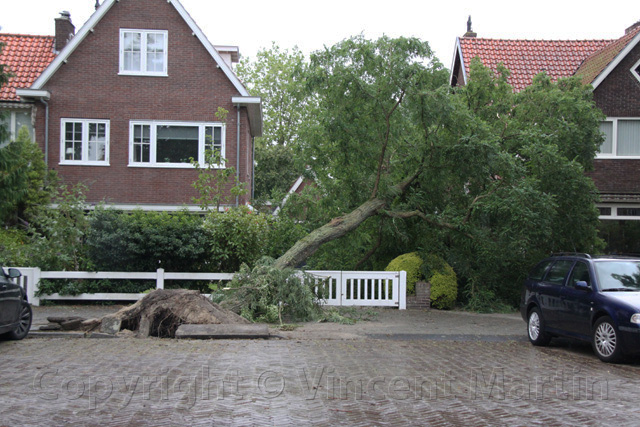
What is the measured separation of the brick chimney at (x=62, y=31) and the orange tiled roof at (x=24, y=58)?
411 millimetres

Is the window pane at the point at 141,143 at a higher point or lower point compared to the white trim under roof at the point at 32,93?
lower

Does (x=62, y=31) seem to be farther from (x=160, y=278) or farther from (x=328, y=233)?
(x=328, y=233)

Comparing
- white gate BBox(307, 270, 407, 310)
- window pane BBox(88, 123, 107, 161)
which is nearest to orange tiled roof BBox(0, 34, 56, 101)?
window pane BBox(88, 123, 107, 161)

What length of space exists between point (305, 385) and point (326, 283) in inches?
354

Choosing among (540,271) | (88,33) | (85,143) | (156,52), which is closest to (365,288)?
(540,271)

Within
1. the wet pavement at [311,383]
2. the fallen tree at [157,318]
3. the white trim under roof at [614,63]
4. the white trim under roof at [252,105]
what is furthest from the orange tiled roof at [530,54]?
the fallen tree at [157,318]

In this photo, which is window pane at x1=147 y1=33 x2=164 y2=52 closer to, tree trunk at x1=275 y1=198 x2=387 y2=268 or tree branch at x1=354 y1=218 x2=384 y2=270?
tree trunk at x1=275 y1=198 x2=387 y2=268

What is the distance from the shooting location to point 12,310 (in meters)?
10.7

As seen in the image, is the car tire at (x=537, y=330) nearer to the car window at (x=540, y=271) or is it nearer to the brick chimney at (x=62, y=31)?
the car window at (x=540, y=271)

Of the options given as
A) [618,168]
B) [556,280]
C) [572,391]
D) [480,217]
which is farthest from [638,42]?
[572,391]

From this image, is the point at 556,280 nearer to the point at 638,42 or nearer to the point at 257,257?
the point at 257,257

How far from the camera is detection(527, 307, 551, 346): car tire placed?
11445mm

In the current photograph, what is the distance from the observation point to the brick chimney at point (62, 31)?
24156 millimetres

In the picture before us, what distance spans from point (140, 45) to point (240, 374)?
16792 millimetres
